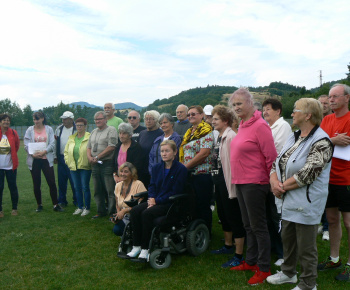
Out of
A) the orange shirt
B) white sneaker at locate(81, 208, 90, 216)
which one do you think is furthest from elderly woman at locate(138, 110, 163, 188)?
the orange shirt

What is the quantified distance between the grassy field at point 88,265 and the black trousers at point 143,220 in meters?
0.35

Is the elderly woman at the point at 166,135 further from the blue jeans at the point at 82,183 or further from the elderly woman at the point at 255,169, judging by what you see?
the blue jeans at the point at 82,183

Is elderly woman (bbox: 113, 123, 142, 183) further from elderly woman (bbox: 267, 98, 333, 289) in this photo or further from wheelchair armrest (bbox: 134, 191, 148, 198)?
elderly woman (bbox: 267, 98, 333, 289)

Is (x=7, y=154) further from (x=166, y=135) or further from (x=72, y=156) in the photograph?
(x=166, y=135)

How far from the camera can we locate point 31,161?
737cm

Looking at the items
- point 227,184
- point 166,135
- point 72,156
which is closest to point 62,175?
point 72,156

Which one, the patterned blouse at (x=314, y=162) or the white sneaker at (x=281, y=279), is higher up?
the patterned blouse at (x=314, y=162)

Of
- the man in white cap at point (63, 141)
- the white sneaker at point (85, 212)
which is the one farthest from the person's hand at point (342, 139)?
the man in white cap at point (63, 141)

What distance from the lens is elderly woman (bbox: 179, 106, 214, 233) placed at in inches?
189

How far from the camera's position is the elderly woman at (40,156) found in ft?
24.2

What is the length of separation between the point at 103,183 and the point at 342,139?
4680 millimetres

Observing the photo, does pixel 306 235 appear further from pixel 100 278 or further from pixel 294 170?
pixel 100 278

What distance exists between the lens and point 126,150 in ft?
19.9

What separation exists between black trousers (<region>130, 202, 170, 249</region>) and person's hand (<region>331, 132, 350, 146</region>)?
2.20 metres
